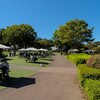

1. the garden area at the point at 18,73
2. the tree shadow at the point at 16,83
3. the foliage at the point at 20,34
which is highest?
the foliage at the point at 20,34

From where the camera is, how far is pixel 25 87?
13133 millimetres

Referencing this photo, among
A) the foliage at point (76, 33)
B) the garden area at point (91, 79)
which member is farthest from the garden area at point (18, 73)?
the foliage at point (76, 33)

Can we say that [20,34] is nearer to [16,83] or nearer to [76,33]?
[76,33]

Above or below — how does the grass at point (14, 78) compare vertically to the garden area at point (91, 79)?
below

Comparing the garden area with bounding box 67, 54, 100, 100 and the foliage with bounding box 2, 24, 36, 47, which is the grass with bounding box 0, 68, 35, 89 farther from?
the foliage with bounding box 2, 24, 36, 47

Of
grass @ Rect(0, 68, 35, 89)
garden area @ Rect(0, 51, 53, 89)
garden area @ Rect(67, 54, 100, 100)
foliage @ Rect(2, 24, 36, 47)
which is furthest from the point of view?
foliage @ Rect(2, 24, 36, 47)

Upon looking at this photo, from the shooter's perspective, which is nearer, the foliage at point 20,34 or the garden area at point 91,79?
the garden area at point 91,79

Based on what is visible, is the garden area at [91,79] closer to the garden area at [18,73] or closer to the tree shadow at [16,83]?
the tree shadow at [16,83]

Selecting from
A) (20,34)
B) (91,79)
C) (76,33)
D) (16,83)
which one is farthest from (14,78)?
(76,33)

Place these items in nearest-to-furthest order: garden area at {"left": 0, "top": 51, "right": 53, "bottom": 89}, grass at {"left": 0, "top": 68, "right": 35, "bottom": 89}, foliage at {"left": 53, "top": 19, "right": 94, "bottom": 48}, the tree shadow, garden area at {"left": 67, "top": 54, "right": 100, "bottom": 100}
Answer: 1. garden area at {"left": 67, "top": 54, "right": 100, "bottom": 100}
2. the tree shadow
3. grass at {"left": 0, "top": 68, "right": 35, "bottom": 89}
4. garden area at {"left": 0, "top": 51, "right": 53, "bottom": 89}
5. foliage at {"left": 53, "top": 19, "right": 94, "bottom": 48}

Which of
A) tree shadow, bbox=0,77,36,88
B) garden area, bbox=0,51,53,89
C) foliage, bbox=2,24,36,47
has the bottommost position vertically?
tree shadow, bbox=0,77,36,88

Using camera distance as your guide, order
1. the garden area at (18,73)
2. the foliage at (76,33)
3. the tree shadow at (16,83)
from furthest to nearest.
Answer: the foliage at (76,33), the garden area at (18,73), the tree shadow at (16,83)

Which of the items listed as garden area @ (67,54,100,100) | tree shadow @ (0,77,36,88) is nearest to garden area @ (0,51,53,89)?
tree shadow @ (0,77,36,88)

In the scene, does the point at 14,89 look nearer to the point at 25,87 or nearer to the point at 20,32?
the point at 25,87
